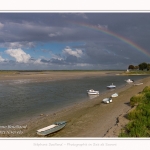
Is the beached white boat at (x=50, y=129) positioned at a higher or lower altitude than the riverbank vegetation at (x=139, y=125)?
lower

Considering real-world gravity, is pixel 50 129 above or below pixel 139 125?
below

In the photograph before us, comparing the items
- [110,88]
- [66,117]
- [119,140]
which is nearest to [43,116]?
[66,117]

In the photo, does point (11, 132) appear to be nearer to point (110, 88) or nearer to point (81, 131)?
point (81, 131)

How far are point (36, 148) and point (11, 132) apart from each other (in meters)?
2.41

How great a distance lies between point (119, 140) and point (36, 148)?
3.27 metres

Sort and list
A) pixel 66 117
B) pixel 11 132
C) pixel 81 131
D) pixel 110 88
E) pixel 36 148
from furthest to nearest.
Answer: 1. pixel 110 88
2. pixel 66 117
3. pixel 81 131
4. pixel 11 132
5. pixel 36 148

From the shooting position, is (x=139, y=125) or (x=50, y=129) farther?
(x=50, y=129)

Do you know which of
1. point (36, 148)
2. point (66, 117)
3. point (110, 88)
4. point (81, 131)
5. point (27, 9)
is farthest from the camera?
point (110, 88)

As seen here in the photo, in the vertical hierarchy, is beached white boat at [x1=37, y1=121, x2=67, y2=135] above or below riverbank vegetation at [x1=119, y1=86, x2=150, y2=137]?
below

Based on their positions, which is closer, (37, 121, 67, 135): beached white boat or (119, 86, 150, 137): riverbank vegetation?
(119, 86, 150, 137): riverbank vegetation

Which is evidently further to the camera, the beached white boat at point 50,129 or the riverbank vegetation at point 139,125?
the beached white boat at point 50,129

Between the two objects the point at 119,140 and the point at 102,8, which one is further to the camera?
the point at 102,8

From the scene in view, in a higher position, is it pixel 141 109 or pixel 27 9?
pixel 27 9

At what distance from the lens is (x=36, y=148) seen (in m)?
8.23
